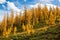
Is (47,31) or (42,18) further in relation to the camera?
(42,18)

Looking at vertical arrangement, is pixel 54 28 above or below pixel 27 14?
below

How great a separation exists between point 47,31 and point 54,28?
5.16 ft

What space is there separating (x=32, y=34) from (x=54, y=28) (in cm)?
423

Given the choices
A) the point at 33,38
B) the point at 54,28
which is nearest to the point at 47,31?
the point at 54,28

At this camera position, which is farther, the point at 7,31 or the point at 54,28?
the point at 7,31

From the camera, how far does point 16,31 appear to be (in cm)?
2958

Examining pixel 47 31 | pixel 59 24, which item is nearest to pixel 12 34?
pixel 47 31

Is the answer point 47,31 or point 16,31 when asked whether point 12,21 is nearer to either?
point 16,31

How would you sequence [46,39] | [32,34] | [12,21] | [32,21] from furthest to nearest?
1. [12,21]
2. [32,21]
3. [32,34]
4. [46,39]

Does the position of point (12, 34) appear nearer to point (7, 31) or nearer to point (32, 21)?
point (7, 31)

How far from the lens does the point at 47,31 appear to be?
87.2 ft

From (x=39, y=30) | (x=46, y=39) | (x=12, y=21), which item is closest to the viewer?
(x=46, y=39)

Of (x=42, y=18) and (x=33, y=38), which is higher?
(x=42, y=18)

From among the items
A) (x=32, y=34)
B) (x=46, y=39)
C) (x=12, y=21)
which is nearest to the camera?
(x=46, y=39)
